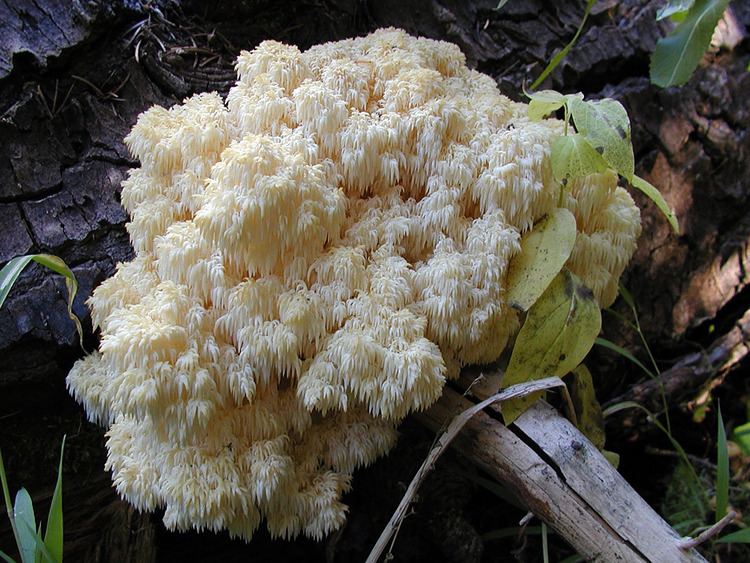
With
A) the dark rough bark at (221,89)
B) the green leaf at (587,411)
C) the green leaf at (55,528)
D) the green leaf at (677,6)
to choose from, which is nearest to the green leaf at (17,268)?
the dark rough bark at (221,89)

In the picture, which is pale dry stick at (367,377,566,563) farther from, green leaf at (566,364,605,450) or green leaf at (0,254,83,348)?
green leaf at (0,254,83,348)

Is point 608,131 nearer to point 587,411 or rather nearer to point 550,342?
point 550,342

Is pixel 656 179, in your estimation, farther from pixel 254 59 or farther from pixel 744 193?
pixel 254 59

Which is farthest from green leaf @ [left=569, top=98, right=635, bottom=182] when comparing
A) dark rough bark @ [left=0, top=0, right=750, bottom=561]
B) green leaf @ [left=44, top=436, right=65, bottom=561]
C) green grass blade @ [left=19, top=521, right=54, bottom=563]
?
green grass blade @ [left=19, top=521, right=54, bottom=563]

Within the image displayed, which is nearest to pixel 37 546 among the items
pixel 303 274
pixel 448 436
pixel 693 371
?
pixel 303 274

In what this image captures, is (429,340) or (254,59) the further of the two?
(254,59)

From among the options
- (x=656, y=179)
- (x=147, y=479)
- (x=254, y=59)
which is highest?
(x=254, y=59)

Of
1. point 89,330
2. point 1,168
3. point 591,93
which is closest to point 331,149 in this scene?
point 89,330
